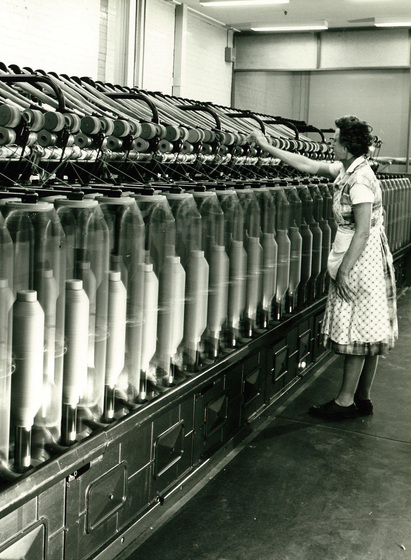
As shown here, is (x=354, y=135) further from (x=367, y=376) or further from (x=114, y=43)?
(x=114, y=43)

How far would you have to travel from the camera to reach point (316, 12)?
31.1ft

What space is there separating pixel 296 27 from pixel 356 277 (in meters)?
7.21

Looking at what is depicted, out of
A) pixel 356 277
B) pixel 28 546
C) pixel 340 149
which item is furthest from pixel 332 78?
pixel 28 546

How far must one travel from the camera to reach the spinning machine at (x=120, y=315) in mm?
1824

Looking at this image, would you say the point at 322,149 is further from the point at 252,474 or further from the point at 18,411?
the point at 18,411

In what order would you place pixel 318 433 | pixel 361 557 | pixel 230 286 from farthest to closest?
1. pixel 318 433
2. pixel 230 286
3. pixel 361 557

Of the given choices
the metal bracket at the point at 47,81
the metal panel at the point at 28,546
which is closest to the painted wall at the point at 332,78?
the metal bracket at the point at 47,81

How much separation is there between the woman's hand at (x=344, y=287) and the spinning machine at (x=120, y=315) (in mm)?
251

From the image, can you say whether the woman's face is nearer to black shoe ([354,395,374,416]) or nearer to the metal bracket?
black shoe ([354,395,374,416])

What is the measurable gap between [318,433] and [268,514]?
0.95 meters

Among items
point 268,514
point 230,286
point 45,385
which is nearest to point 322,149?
point 230,286

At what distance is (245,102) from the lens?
11.0 meters

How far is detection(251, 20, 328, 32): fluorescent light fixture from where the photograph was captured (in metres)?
9.88

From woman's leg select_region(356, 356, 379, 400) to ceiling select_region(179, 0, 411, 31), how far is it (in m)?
6.19
